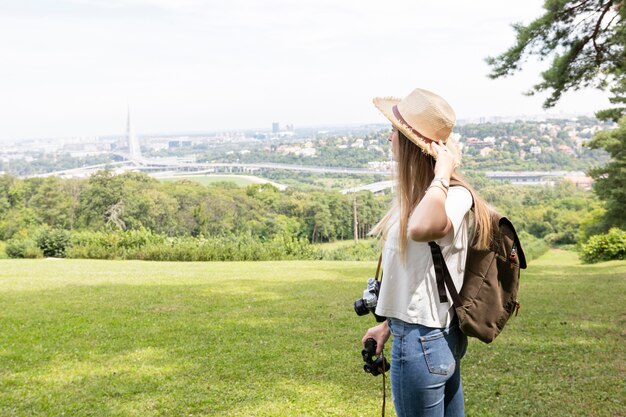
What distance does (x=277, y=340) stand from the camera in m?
6.95

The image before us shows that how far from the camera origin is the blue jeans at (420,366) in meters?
1.97

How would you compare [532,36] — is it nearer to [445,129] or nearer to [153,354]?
[153,354]

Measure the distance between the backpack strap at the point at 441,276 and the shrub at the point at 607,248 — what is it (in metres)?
23.1

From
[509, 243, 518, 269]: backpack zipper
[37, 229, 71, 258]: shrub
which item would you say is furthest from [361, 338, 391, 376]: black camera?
[37, 229, 71, 258]: shrub

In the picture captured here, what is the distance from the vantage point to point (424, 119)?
207 cm

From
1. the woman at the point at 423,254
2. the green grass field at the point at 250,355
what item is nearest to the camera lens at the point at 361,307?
the woman at the point at 423,254

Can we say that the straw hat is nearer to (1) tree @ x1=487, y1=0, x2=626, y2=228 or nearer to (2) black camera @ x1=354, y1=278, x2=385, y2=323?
(2) black camera @ x1=354, y1=278, x2=385, y2=323

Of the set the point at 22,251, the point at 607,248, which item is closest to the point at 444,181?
the point at 607,248

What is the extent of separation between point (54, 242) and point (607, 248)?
22640 mm

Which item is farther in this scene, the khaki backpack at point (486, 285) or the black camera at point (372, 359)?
the black camera at point (372, 359)

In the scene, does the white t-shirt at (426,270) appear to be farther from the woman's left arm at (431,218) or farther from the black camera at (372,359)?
the black camera at (372,359)

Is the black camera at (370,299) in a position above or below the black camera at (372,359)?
above

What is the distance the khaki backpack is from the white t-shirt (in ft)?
0.10

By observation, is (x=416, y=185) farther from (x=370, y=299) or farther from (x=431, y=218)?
(x=370, y=299)
